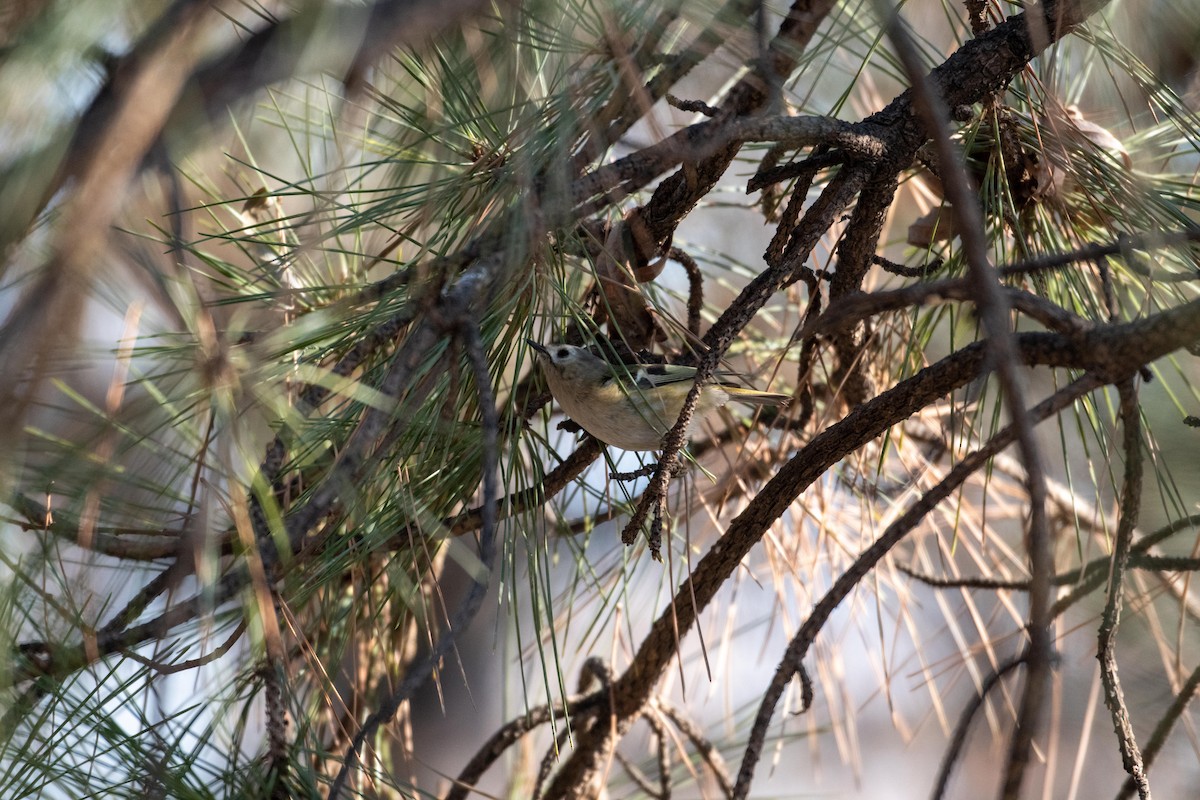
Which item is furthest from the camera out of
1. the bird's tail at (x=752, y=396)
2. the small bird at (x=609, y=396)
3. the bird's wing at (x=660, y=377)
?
the bird's wing at (x=660, y=377)

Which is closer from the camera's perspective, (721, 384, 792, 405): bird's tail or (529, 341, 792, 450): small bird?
(529, 341, 792, 450): small bird

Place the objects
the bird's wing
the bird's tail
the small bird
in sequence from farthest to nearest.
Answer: the bird's wing
the bird's tail
the small bird

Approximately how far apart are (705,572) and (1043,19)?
26.9 inches

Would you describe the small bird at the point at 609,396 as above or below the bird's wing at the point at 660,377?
below

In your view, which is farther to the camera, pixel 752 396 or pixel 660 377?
pixel 660 377

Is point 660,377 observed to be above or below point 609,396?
above

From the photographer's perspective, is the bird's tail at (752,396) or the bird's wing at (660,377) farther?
the bird's wing at (660,377)

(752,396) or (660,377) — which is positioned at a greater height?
(660,377)

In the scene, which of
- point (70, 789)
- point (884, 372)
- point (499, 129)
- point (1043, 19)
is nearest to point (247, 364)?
point (499, 129)

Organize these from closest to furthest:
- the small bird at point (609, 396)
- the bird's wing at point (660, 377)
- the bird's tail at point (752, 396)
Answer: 1. the small bird at point (609, 396)
2. the bird's tail at point (752, 396)
3. the bird's wing at point (660, 377)

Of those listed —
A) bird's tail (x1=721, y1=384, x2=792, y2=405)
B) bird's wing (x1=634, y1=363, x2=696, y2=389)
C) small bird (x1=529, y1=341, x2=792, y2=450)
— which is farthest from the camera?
bird's wing (x1=634, y1=363, x2=696, y2=389)

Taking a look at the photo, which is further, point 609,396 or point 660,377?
point 660,377

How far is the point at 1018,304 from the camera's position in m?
0.70

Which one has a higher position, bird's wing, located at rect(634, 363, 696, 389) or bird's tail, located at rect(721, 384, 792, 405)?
bird's wing, located at rect(634, 363, 696, 389)
